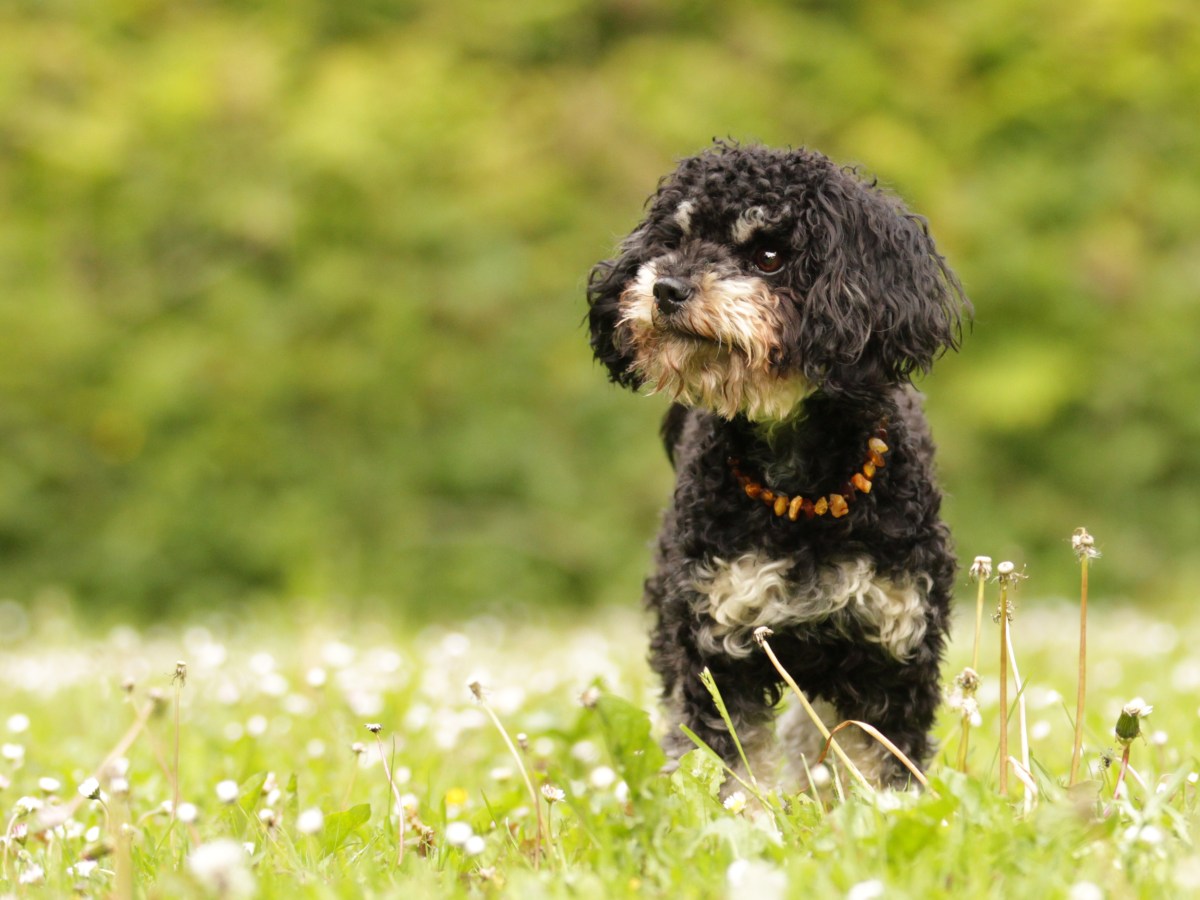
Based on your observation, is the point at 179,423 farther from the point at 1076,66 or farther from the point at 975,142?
the point at 1076,66

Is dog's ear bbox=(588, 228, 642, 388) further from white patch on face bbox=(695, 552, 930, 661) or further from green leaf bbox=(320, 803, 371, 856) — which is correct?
green leaf bbox=(320, 803, 371, 856)

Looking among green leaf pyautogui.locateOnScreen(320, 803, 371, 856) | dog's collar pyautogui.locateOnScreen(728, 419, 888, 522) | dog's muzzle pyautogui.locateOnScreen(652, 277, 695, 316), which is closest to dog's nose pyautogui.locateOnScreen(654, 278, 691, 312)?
dog's muzzle pyautogui.locateOnScreen(652, 277, 695, 316)

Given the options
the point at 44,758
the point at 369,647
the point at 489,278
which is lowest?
the point at 44,758

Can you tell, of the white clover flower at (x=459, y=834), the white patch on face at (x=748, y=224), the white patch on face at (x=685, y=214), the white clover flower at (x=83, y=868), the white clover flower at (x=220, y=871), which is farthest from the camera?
the white patch on face at (x=685, y=214)

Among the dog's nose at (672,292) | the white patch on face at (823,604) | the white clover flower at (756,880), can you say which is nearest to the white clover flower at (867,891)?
the white clover flower at (756,880)

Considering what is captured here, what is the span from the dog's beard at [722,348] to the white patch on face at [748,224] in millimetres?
114

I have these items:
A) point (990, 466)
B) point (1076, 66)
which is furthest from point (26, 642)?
point (1076, 66)

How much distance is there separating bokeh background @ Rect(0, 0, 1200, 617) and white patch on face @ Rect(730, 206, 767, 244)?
26.0 feet

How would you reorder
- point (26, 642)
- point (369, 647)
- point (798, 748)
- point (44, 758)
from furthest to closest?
point (26, 642) → point (369, 647) → point (44, 758) → point (798, 748)

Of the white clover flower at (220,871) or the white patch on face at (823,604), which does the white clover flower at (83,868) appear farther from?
the white patch on face at (823,604)

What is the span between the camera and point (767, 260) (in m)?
3.74

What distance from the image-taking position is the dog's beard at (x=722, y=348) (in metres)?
3.59

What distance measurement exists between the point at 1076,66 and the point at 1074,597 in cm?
501

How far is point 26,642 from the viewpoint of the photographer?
914cm
